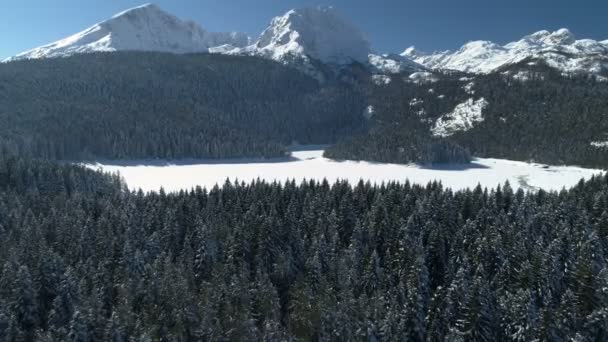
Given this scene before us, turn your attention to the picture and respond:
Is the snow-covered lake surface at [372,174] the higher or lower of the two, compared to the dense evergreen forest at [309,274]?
higher

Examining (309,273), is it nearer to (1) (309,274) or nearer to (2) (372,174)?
(1) (309,274)

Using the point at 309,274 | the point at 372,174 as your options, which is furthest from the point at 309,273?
the point at 372,174

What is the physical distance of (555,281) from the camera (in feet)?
179

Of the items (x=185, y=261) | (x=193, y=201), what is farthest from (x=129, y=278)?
(x=193, y=201)

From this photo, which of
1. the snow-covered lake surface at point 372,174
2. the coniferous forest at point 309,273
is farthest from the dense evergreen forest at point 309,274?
the snow-covered lake surface at point 372,174

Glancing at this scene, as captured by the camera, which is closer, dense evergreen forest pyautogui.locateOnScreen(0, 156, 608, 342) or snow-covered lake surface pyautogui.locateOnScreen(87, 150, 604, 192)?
dense evergreen forest pyautogui.locateOnScreen(0, 156, 608, 342)

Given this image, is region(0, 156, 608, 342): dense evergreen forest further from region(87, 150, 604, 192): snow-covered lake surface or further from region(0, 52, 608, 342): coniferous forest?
region(87, 150, 604, 192): snow-covered lake surface

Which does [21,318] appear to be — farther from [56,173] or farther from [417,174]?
[417,174]

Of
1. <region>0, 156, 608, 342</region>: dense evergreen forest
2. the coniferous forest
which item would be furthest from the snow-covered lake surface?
<region>0, 156, 608, 342</region>: dense evergreen forest

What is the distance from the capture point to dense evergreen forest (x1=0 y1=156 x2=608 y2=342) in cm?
4588

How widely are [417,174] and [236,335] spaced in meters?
148

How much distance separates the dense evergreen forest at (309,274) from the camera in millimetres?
45875

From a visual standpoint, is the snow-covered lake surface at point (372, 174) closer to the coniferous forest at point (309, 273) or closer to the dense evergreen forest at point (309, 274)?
the coniferous forest at point (309, 273)

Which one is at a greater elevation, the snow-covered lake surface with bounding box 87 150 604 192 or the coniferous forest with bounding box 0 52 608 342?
the snow-covered lake surface with bounding box 87 150 604 192
